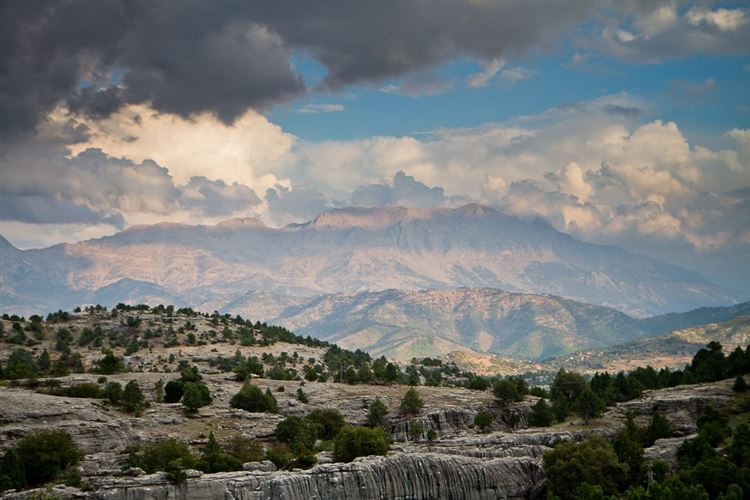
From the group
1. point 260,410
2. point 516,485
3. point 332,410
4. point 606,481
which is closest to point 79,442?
point 260,410

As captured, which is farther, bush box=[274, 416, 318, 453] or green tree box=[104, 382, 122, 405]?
green tree box=[104, 382, 122, 405]

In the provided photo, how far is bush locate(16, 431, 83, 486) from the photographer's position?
127 meters

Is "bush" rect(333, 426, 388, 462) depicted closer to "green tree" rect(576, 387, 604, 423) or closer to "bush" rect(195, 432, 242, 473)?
Result: "bush" rect(195, 432, 242, 473)

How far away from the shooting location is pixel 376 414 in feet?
630

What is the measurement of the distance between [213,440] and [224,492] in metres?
25.1

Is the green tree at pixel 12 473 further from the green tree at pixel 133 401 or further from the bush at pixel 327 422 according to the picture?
the bush at pixel 327 422

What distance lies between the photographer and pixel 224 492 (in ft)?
397

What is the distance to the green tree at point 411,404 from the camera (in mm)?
196125

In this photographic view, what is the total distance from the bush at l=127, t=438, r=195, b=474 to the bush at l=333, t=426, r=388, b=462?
87.0 ft

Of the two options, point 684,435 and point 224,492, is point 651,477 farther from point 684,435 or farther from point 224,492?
point 224,492

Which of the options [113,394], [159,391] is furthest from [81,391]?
[159,391]

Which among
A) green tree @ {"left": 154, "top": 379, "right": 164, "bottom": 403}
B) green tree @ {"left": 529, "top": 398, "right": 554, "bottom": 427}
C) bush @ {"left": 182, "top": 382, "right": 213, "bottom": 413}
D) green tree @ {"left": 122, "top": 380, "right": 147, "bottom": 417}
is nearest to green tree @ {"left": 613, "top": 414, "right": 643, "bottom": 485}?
green tree @ {"left": 529, "top": 398, "right": 554, "bottom": 427}

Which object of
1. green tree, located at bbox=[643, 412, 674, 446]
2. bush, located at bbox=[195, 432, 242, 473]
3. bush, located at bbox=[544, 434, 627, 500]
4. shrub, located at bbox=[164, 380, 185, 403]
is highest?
shrub, located at bbox=[164, 380, 185, 403]

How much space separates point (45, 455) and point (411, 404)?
9160 centimetres
